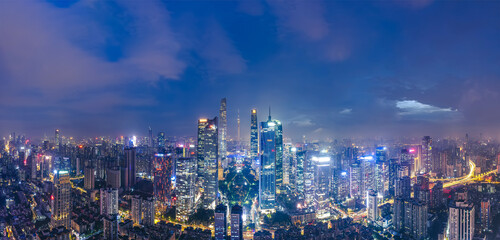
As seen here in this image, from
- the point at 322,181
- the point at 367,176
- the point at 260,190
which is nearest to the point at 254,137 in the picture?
the point at 322,181

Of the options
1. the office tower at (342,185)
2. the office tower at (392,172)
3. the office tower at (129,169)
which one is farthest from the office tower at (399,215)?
the office tower at (129,169)

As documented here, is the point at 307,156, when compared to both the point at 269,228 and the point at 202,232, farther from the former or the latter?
the point at 202,232

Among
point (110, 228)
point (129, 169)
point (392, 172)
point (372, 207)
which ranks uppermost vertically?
point (129, 169)

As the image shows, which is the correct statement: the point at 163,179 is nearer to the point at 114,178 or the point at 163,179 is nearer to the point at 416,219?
the point at 114,178

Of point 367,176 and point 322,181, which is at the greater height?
point 367,176

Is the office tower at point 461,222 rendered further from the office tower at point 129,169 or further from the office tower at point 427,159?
the office tower at point 129,169

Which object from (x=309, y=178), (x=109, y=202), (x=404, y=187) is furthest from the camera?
(x=309, y=178)

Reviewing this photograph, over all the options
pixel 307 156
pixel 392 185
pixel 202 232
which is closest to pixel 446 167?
pixel 392 185
